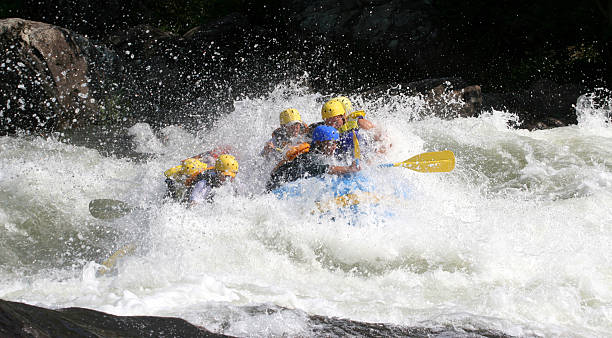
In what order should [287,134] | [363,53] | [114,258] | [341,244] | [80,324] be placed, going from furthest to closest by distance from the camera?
[363,53] < [287,134] < [341,244] < [114,258] < [80,324]

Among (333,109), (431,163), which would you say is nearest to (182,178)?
(333,109)

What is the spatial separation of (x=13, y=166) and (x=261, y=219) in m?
3.32

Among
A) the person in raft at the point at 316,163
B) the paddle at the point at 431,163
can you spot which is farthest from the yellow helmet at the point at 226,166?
the paddle at the point at 431,163

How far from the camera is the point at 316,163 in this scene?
5395 mm

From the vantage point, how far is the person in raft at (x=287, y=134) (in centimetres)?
634

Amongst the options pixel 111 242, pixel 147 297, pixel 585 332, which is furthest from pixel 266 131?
pixel 585 332

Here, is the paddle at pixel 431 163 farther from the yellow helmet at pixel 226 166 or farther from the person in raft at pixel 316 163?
the yellow helmet at pixel 226 166

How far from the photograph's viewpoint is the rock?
805 cm

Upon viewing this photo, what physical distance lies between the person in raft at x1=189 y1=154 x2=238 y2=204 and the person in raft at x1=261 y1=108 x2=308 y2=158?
0.74m

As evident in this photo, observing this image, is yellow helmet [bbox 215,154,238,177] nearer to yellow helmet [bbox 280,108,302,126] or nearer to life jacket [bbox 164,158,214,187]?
life jacket [bbox 164,158,214,187]

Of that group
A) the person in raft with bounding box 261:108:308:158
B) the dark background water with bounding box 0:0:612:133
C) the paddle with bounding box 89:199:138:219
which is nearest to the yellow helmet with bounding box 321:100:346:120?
the person in raft with bounding box 261:108:308:158

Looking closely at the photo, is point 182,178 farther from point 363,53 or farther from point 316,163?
point 363,53

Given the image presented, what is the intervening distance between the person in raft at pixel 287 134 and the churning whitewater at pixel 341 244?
0.18 m

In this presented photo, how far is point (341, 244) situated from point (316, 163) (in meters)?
0.97
